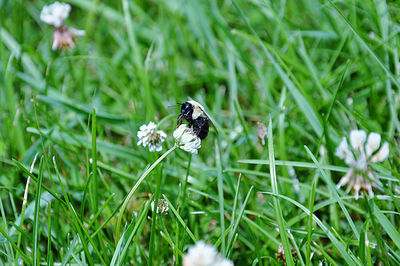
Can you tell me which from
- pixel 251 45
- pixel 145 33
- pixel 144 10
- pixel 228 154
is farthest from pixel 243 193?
pixel 144 10

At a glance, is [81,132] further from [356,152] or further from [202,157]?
[356,152]

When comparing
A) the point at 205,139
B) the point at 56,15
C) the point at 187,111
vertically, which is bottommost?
the point at 205,139

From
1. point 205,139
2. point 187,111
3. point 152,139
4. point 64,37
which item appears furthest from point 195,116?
point 64,37

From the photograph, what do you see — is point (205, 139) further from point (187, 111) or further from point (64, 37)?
point (64, 37)

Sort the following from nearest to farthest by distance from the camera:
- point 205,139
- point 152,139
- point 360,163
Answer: point 360,163, point 152,139, point 205,139

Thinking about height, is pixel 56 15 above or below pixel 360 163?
above

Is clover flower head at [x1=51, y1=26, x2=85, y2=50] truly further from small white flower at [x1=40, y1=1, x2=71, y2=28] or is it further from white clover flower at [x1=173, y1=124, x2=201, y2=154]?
white clover flower at [x1=173, y1=124, x2=201, y2=154]
